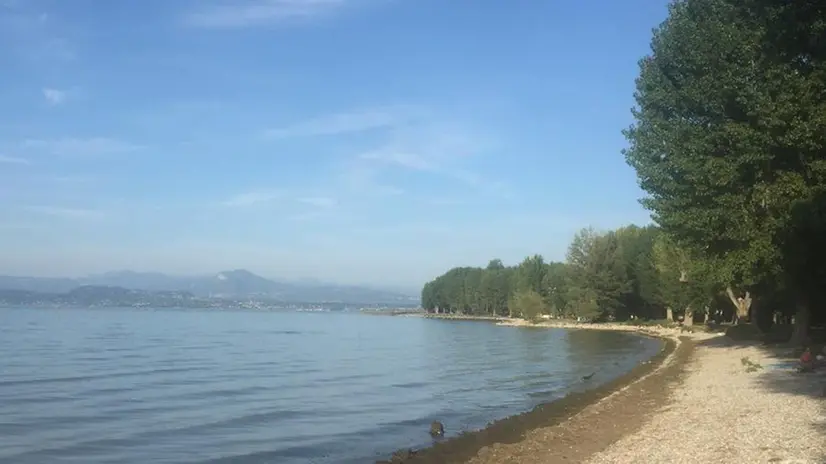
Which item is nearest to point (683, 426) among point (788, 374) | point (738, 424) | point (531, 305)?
point (738, 424)

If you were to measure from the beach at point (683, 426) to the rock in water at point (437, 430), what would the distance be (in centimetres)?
142

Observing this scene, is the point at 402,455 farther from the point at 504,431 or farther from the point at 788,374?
the point at 788,374

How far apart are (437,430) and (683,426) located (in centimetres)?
716

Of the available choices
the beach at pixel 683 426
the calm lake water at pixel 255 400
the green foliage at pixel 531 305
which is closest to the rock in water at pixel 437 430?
the calm lake water at pixel 255 400

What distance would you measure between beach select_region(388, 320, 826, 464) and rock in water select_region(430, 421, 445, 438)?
1419 millimetres

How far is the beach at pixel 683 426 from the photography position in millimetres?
12703

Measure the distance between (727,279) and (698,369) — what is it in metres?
5.14

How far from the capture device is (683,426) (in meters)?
16.3

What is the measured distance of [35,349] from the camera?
57094 millimetres

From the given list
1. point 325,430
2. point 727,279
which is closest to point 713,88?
point 727,279

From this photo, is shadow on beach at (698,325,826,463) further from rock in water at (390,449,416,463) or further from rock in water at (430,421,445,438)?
rock in water at (430,421,445,438)

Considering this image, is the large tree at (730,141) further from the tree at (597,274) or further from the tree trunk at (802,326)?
the tree at (597,274)

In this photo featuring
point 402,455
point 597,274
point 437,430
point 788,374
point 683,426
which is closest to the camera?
point 683,426

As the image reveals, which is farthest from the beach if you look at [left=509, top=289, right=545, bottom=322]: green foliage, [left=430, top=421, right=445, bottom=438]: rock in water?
[left=509, top=289, right=545, bottom=322]: green foliage
